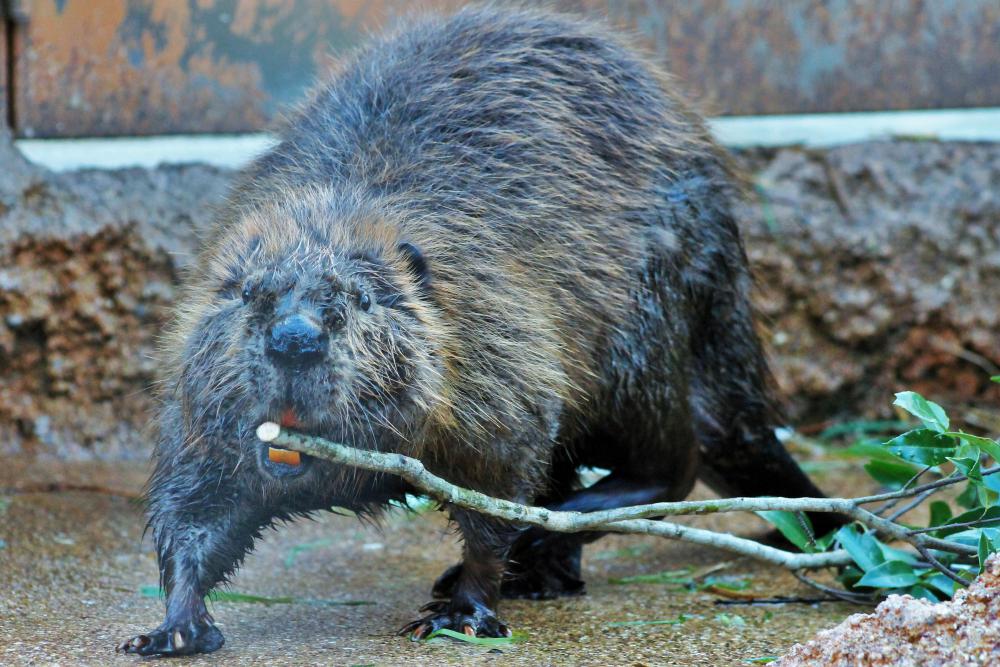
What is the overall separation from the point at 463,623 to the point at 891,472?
119 centimetres

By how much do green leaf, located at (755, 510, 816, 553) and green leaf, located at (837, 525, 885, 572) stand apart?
0.09 metres

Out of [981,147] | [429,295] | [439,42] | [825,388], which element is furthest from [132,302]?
[981,147]

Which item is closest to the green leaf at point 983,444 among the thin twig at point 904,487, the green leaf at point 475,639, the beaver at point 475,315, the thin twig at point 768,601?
the thin twig at point 904,487

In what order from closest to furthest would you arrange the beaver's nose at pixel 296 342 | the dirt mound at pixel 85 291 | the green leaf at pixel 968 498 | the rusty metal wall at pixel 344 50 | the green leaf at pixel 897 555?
the beaver's nose at pixel 296 342
the green leaf at pixel 897 555
the green leaf at pixel 968 498
the dirt mound at pixel 85 291
the rusty metal wall at pixel 344 50

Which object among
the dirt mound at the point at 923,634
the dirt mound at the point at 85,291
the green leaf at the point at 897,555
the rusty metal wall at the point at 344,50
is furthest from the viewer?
the rusty metal wall at the point at 344,50

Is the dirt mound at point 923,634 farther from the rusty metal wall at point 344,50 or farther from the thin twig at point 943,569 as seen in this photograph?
the rusty metal wall at point 344,50

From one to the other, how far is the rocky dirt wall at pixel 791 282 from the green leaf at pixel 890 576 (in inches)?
81.6

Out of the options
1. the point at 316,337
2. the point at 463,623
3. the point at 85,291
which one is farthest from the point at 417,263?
the point at 85,291

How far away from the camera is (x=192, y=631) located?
260cm

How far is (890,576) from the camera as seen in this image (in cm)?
292

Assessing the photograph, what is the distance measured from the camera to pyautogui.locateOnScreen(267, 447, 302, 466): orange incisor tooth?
8.00 feet

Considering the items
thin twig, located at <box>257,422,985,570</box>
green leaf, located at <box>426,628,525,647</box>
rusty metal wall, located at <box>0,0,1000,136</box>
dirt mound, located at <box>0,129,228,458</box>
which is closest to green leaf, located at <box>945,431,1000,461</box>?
thin twig, located at <box>257,422,985,570</box>

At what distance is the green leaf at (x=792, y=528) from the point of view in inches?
122

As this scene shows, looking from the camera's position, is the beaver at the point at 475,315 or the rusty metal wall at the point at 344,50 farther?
the rusty metal wall at the point at 344,50
